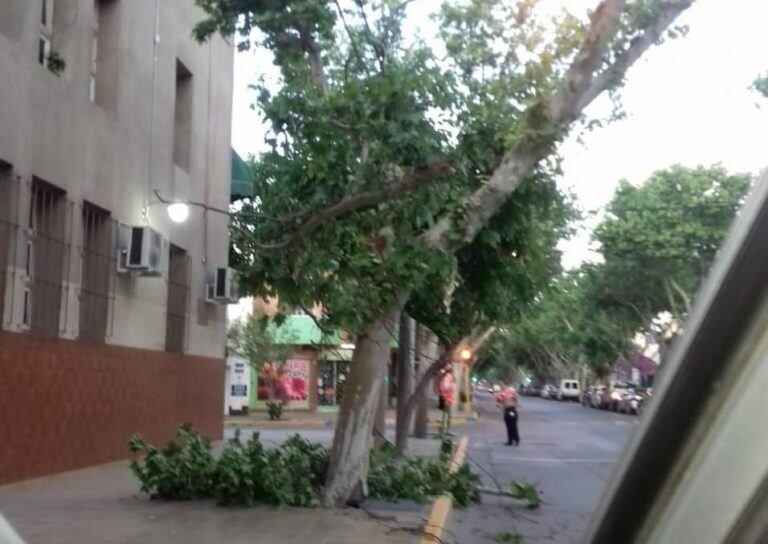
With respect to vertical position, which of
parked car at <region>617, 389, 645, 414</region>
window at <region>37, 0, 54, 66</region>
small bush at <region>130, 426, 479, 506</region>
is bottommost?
small bush at <region>130, 426, 479, 506</region>

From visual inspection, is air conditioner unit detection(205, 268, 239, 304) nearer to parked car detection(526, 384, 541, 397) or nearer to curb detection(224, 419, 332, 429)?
curb detection(224, 419, 332, 429)

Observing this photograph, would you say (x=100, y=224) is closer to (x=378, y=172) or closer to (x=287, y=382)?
(x=378, y=172)

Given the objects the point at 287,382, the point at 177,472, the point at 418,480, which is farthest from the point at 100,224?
the point at 287,382

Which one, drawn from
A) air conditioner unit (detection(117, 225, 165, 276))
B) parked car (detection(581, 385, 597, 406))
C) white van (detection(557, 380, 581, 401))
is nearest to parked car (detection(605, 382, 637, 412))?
parked car (detection(581, 385, 597, 406))

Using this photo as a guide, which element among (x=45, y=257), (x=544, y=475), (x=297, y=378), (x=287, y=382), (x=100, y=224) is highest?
(x=100, y=224)

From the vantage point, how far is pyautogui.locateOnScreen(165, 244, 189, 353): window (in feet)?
69.6

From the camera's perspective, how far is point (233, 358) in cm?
4431

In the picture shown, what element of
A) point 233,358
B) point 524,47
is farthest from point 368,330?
point 233,358

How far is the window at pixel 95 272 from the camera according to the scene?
16203mm

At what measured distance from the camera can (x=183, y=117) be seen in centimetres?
2184

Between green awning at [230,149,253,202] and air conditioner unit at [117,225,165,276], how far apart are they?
801cm

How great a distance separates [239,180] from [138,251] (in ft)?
29.8

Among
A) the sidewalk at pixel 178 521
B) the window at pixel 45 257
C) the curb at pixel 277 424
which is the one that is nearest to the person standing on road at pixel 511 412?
the curb at pixel 277 424

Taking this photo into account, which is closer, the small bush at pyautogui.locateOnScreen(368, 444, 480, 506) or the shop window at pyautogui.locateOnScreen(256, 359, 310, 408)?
the small bush at pyautogui.locateOnScreen(368, 444, 480, 506)
